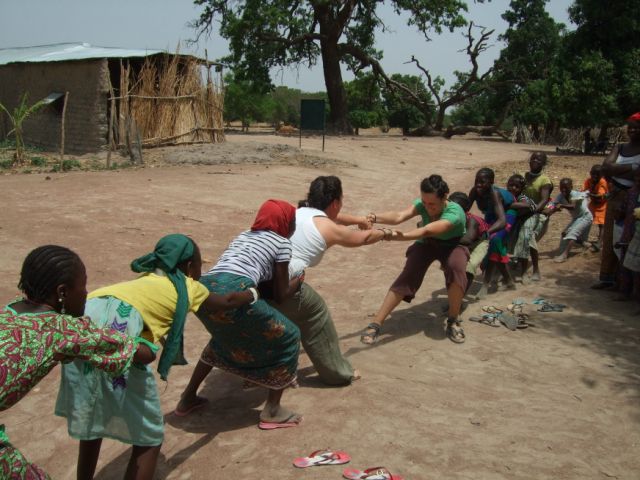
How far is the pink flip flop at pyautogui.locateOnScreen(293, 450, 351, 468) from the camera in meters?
2.97

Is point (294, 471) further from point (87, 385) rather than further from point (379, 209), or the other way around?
point (379, 209)

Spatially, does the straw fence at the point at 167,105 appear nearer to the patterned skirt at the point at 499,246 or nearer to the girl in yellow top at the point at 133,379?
the patterned skirt at the point at 499,246

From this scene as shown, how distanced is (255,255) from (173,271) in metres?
0.69

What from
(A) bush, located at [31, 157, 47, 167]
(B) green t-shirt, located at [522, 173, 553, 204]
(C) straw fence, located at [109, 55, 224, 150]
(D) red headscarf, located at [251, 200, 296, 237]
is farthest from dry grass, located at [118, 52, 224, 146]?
(D) red headscarf, located at [251, 200, 296, 237]

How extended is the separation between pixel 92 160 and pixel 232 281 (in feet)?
40.5

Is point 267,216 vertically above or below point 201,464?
above

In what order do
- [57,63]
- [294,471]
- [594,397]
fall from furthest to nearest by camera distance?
[57,63]
[594,397]
[294,471]

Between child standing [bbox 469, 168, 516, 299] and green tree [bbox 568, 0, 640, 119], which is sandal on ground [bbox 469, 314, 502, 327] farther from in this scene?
green tree [bbox 568, 0, 640, 119]

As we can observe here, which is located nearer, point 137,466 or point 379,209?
point 137,466

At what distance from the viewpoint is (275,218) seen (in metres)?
3.28

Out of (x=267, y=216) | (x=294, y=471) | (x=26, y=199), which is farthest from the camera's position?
(x=26, y=199)

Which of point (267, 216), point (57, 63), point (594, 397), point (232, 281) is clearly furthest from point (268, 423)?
point (57, 63)

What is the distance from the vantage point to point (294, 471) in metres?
2.93

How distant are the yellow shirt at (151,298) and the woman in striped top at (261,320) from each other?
51cm
